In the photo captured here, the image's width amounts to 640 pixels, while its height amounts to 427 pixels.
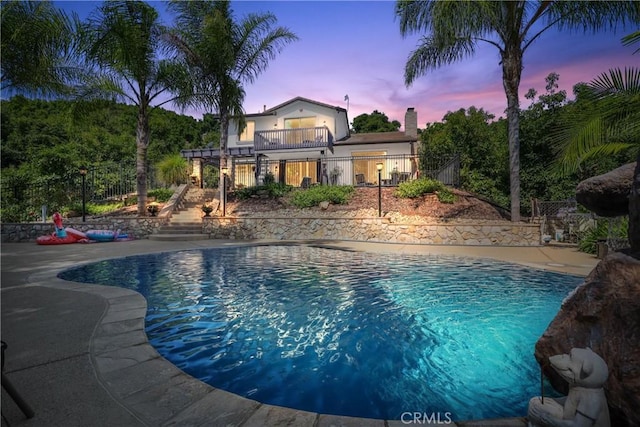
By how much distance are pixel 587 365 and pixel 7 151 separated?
35.6 m

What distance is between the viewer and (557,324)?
253 centimetres

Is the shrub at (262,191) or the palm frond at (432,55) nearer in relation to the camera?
the palm frond at (432,55)

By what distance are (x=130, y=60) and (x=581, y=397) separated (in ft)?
48.2

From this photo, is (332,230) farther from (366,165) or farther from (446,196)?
(366,165)

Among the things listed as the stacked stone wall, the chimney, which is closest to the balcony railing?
the chimney

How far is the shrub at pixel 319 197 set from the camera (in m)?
15.0

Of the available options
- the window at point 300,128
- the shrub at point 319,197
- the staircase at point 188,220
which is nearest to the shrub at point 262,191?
the shrub at point 319,197

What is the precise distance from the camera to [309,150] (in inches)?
848

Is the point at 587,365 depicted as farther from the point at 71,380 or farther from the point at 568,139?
the point at 568,139

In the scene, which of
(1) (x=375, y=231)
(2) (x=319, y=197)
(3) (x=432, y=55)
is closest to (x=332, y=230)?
(1) (x=375, y=231)

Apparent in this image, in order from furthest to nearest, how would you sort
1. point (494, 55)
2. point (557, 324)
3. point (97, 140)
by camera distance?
point (97, 140) < point (494, 55) < point (557, 324)

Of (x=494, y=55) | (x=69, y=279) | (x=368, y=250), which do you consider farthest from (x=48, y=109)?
(x=494, y=55)

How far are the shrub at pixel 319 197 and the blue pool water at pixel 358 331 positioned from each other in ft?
26.1

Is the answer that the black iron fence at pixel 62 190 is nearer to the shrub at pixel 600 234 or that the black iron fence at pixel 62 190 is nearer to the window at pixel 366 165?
the window at pixel 366 165
